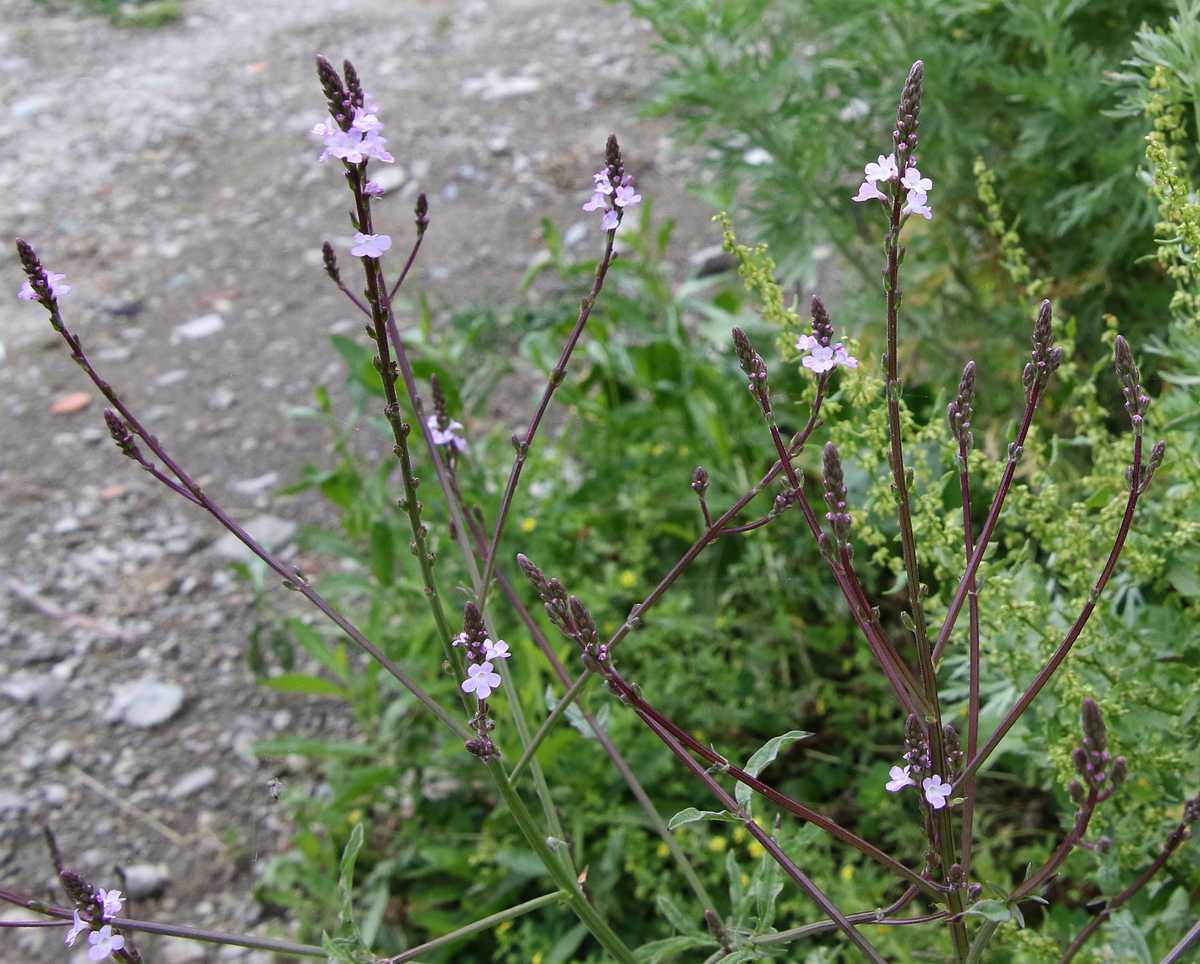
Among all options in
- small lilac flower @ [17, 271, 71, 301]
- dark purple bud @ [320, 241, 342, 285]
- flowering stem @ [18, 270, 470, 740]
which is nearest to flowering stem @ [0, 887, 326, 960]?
flowering stem @ [18, 270, 470, 740]

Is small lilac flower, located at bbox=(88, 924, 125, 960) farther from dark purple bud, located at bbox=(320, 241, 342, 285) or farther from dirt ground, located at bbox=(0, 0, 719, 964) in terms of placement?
dirt ground, located at bbox=(0, 0, 719, 964)

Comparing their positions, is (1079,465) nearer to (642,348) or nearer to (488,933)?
(642,348)

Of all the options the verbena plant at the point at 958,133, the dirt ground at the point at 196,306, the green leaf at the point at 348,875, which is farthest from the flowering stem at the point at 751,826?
the dirt ground at the point at 196,306

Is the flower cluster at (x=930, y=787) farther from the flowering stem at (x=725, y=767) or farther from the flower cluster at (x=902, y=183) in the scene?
the flower cluster at (x=902, y=183)

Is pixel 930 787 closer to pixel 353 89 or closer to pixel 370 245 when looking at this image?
pixel 370 245

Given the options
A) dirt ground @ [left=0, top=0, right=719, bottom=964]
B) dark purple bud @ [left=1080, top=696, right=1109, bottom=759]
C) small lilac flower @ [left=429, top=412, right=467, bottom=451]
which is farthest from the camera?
dirt ground @ [left=0, top=0, right=719, bottom=964]

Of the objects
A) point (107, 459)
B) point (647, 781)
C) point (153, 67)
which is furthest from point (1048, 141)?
point (153, 67)

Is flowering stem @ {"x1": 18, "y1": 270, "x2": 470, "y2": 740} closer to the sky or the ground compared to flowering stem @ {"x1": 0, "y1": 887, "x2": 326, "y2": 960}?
closer to the sky
